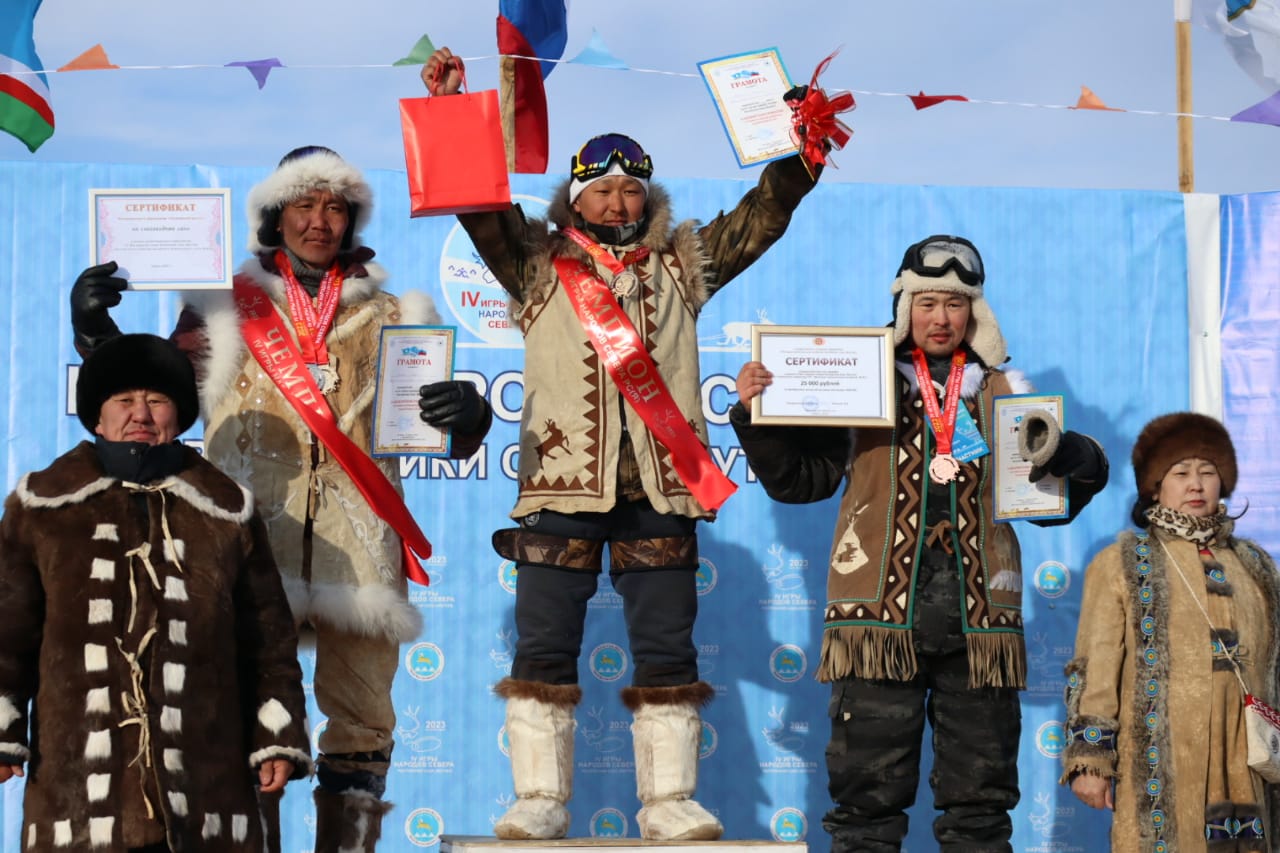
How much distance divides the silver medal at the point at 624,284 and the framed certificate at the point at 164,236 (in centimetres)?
108

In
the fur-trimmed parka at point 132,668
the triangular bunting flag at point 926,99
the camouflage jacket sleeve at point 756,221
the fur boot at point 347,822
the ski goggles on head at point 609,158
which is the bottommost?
the fur boot at point 347,822

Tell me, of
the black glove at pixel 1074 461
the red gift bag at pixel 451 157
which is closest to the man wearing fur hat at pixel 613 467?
the red gift bag at pixel 451 157

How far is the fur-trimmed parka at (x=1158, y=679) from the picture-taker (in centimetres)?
490

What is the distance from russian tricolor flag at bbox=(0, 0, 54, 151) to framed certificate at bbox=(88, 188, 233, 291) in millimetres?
1063

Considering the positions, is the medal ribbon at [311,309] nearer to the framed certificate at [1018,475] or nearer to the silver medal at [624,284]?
the silver medal at [624,284]

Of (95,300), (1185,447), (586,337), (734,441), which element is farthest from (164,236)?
(1185,447)

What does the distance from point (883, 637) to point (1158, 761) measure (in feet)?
3.06

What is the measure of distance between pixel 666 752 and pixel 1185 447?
1915 mm

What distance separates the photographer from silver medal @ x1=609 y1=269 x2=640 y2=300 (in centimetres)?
486

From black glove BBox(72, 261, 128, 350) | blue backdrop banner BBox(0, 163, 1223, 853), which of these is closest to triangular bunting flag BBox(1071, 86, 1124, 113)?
blue backdrop banner BBox(0, 163, 1223, 853)

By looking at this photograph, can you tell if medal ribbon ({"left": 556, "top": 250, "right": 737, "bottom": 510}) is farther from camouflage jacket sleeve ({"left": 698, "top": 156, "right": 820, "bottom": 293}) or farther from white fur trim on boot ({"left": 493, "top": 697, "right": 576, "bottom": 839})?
white fur trim on boot ({"left": 493, "top": 697, "right": 576, "bottom": 839})

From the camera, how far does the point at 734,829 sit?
6375mm

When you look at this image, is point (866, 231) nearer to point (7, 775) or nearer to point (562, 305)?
point (562, 305)

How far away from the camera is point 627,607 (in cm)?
480
